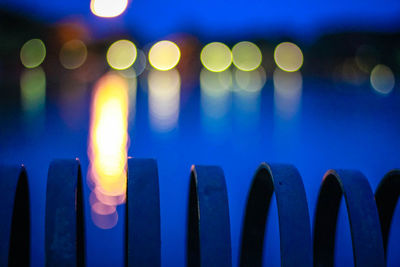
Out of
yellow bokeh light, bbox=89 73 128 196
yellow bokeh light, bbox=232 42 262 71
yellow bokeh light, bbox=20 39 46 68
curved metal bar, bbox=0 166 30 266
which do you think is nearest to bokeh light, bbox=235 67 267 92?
yellow bokeh light, bbox=232 42 262 71

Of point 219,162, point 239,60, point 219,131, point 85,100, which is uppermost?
point 239,60

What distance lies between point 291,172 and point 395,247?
3.59m

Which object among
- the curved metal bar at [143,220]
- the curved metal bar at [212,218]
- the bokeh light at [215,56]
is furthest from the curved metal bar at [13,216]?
the bokeh light at [215,56]

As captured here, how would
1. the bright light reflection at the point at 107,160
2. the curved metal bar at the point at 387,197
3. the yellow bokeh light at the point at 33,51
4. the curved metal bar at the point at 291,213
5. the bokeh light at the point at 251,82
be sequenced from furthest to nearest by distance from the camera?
the yellow bokeh light at the point at 33,51 < the bokeh light at the point at 251,82 < the bright light reflection at the point at 107,160 < the curved metal bar at the point at 387,197 < the curved metal bar at the point at 291,213

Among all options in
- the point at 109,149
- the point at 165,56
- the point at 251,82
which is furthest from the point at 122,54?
the point at 109,149

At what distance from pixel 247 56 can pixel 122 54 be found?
50.6 feet

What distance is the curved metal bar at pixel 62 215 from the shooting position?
1786 mm

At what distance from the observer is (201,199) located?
1.94 meters

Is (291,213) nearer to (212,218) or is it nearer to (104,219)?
(212,218)

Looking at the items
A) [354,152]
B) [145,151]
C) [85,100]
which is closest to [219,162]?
[145,151]

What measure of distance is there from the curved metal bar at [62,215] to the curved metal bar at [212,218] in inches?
16.1

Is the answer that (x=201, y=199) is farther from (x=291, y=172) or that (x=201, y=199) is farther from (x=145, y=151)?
(x=145, y=151)

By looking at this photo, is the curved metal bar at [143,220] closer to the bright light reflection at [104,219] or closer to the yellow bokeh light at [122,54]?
the bright light reflection at [104,219]

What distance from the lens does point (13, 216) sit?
2.34 m
